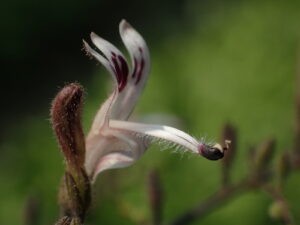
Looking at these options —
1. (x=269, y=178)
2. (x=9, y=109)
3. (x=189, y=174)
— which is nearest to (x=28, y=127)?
(x=9, y=109)

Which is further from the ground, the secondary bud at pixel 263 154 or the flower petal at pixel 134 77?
the flower petal at pixel 134 77

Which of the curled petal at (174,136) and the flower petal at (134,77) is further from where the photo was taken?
the flower petal at (134,77)

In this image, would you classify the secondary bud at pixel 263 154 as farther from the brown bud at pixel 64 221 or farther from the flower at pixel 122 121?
the brown bud at pixel 64 221

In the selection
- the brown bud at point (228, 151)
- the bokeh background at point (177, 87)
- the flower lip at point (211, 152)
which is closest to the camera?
the flower lip at point (211, 152)

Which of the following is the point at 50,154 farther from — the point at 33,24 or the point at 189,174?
the point at 33,24

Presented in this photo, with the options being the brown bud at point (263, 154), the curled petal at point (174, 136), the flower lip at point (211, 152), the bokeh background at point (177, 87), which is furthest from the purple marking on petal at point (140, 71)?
the bokeh background at point (177, 87)

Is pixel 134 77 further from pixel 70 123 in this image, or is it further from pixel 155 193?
pixel 155 193
